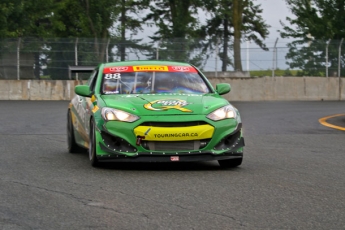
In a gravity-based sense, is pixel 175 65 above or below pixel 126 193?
above

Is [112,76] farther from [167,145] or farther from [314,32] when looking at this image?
[314,32]

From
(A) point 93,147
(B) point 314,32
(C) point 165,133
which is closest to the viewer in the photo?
(C) point 165,133

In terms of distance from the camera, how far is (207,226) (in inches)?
256

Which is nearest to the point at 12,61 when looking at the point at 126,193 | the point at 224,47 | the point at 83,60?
the point at 83,60

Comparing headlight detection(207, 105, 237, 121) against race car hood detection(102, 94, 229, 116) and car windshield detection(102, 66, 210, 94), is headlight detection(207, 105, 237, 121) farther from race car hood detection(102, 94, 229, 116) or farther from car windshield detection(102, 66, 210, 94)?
car windshield detection(102, 66, 210, 94)

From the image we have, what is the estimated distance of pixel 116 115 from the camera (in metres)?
10.1

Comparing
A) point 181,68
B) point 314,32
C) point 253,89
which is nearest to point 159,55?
point 253,89

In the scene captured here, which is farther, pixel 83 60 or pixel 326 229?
pixel 83 60

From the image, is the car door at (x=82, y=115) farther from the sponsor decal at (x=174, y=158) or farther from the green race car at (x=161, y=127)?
the sponsor decal at (x=174, y=158)

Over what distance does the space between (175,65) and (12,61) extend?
2457 cm

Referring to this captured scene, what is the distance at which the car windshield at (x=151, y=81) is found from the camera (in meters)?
11.1

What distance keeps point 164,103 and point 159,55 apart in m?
26.2

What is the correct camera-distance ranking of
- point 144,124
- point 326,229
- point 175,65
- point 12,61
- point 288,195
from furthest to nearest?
point 12,61 < point 175,65 < point 144,124 < point 288,195 < point 326,229

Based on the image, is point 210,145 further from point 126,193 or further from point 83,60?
point 83,60
